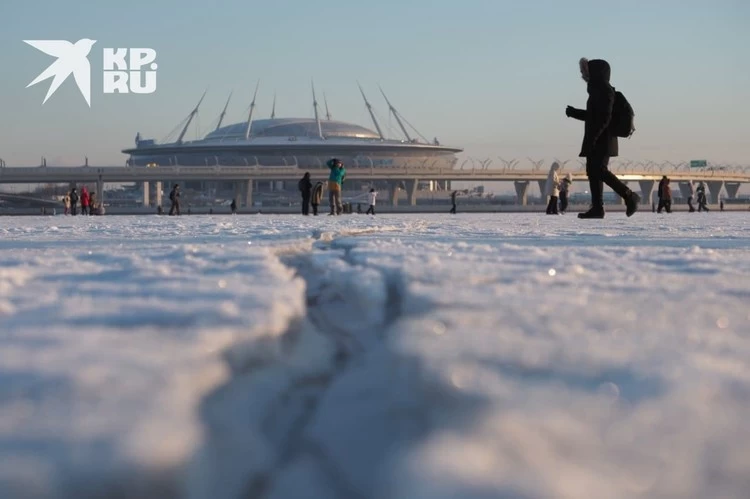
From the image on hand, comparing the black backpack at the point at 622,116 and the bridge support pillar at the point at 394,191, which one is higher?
the black backpack at the point at 622,116

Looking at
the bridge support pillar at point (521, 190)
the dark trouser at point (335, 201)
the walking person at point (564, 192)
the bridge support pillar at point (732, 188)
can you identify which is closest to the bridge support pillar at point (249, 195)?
the bridge support pillar at point (521, 190)

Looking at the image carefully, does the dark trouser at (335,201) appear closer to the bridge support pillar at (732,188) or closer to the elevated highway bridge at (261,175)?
the elevated highway bridge at (261,175)

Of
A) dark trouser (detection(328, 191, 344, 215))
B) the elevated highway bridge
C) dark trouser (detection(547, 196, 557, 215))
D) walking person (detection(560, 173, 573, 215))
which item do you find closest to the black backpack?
dark trouser (detection(328, 191, 344, 215))

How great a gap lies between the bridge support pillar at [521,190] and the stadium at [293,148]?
925cm

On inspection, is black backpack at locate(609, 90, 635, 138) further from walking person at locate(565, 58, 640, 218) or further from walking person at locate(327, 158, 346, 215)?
walking person at locate(327, 158, 346, 215)

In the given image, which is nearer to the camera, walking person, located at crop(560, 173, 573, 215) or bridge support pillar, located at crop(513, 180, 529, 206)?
walking person, located at crop(560, 173, 573, 215)

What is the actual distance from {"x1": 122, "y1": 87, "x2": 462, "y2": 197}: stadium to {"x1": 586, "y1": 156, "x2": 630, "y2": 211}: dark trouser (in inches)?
2896

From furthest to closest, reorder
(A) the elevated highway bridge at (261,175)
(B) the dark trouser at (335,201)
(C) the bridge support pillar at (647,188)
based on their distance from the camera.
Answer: (C) the bridge support pillar at (647,188)
(A) the elevated highway bridge at (261,175)
(B) the dark trouser at (335,201)

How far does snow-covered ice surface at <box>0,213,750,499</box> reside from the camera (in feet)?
2.60

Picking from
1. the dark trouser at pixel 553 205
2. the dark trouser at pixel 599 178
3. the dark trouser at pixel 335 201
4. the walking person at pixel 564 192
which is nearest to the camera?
the dark trouser at pixel 599 178

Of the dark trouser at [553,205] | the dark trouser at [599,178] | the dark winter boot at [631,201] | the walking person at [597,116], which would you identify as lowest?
the dark trouser at [553,205]

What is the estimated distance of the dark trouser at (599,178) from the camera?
26.0 feet

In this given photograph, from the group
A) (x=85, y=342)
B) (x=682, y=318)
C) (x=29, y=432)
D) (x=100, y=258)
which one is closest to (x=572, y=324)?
(x=682, y=318)

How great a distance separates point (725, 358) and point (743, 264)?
181cm
